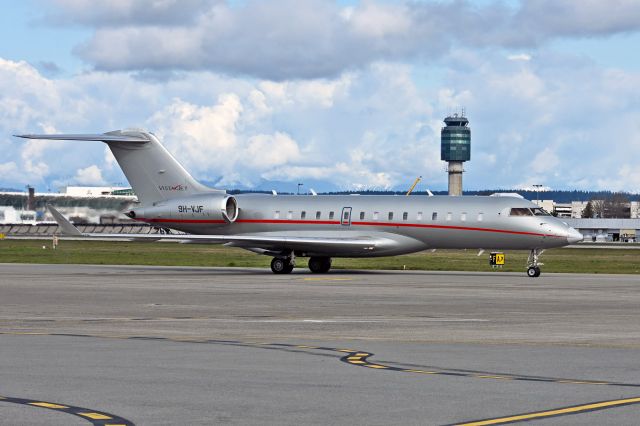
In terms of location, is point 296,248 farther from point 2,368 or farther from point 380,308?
point 2,368

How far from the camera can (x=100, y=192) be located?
19462cm

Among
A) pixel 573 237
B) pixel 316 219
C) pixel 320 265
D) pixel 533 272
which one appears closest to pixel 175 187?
pixel 316 219

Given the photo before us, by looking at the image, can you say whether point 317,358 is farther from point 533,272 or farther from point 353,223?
point 353,223

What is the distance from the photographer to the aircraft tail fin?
54125mm

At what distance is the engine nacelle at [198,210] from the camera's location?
52.4m

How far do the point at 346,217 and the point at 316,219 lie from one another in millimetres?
1521

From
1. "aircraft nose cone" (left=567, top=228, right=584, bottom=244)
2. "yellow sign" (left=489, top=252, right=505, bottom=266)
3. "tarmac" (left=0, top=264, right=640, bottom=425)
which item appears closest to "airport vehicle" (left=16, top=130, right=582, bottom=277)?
"aircraft nose cone" (left=567, top=228, right=584, bottom=244)

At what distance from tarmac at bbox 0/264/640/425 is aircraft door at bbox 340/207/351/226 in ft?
55.9

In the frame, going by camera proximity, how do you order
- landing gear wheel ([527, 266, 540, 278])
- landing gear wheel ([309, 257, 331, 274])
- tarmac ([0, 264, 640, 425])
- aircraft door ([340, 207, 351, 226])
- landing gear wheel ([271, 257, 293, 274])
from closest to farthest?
tarmac ([0, 264, 640, 425]) → landing gear wheel ([527, 266, 540, 278]) → landing gear wheel ([271, 257, 293, 274]) → aircraft door ([340, 207, 351, 226]) → landing gear wheel ([309, 257, 331, 274])

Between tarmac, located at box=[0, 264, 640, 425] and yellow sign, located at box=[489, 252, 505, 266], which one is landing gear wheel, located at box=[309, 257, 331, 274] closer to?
yellow sign, located at box=[489, 252, 505, 266]

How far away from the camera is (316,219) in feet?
169

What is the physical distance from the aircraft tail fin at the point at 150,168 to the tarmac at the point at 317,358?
20.6 meters

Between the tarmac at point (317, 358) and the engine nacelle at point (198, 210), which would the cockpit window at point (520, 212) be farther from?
→ the tarmac at point (317, 358)

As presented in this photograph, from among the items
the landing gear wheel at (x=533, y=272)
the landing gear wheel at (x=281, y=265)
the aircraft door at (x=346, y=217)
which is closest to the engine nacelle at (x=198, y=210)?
the landing gear wheel at (x=281, y=265)
